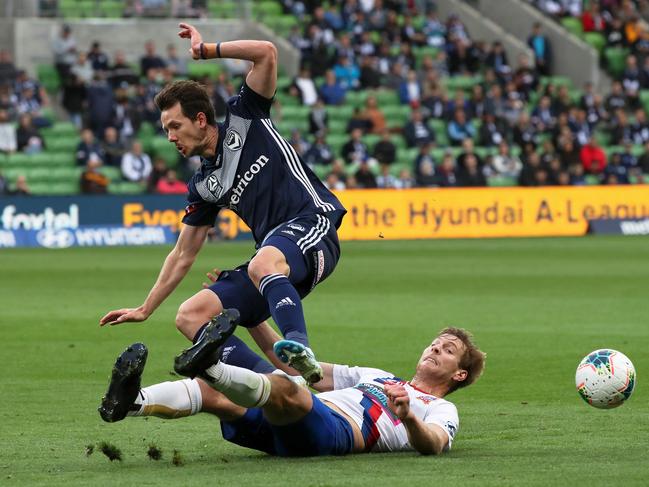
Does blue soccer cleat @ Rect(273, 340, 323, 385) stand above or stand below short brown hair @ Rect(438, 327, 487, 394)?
above

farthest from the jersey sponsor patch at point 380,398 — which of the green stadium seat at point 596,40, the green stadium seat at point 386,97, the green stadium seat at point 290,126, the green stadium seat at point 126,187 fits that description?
the green stadium seat at point 596,40

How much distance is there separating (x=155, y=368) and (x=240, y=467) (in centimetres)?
459

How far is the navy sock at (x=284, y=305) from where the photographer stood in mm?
7192

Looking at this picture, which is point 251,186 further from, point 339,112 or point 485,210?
point 339,112

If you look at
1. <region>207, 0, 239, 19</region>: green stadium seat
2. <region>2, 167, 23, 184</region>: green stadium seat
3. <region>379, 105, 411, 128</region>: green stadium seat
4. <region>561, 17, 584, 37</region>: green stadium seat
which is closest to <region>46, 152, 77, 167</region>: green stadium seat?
<region>2, 167, 23, 184</region>: green stadium seat

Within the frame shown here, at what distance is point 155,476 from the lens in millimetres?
6684

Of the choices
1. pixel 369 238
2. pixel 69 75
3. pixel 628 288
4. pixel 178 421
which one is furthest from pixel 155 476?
pixel 69 75

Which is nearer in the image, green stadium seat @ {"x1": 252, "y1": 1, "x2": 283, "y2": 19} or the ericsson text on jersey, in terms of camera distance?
the ericsson text on jersey

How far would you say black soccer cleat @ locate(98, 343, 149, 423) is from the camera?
660 centimetres

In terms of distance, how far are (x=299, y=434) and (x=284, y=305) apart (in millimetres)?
642

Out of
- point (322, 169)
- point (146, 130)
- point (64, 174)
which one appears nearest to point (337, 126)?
point (322, 169)

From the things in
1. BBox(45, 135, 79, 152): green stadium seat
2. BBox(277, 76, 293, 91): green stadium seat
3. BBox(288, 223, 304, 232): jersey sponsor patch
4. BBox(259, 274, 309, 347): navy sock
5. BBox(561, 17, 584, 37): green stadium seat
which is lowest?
BBox(259, 274, 309, 347): navy sock

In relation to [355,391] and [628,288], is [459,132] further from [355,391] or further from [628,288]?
[355,391]

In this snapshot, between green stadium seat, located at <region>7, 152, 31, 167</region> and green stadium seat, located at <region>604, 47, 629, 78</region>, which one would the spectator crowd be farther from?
green stadium seat, located at <region>604, 47, 629, 78</region>
